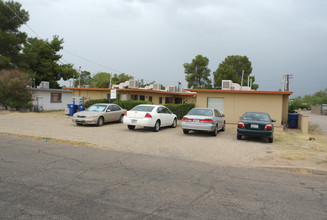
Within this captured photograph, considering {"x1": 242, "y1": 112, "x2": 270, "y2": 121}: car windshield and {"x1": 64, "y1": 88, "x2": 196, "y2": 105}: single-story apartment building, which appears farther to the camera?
{"x1": 64, "y1": 88, "x2": 196, "y2": 105}: single-story apartment building

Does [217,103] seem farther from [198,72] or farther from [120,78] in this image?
[120,78]

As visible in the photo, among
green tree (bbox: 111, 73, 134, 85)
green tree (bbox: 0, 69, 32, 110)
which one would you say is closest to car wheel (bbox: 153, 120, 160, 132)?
green tree (bbox: 0, 69, 32, 110)

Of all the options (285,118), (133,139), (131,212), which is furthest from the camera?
(285,118)

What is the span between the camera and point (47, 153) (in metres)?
8.16

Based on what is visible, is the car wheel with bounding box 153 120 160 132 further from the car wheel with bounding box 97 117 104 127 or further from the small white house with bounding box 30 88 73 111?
the small white house with bounding box 30 88 73 111

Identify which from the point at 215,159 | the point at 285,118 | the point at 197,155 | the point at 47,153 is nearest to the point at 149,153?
the point at 197,155

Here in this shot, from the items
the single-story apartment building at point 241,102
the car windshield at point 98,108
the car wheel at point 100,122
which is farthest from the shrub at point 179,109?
the car wheel at point 100,122

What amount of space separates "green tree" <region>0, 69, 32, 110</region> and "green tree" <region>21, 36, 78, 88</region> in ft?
37.2

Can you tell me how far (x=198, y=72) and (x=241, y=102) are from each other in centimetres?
3433

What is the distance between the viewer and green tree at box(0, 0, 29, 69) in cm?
3300

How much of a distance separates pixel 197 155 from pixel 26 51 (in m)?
35.0

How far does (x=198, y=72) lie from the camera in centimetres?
5375

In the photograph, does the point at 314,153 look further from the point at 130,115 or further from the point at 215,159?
the point at 130,115

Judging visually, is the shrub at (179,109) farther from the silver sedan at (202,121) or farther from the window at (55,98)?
the window at (55,98)
